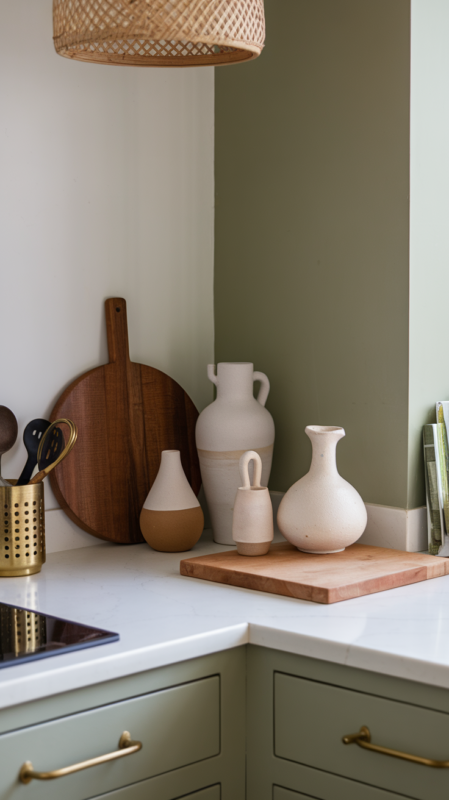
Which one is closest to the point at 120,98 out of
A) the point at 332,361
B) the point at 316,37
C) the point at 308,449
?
the point at 316,37

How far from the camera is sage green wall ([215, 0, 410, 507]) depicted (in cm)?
171

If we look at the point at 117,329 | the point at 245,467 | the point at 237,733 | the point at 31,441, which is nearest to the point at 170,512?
the point at 245,467

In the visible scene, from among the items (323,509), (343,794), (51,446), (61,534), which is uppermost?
(51,446)

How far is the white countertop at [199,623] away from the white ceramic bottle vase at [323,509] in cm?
17

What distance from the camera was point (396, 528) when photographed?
5.63ft

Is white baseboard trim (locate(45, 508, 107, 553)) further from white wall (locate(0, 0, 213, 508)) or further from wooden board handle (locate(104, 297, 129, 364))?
wooden board handle (locate(104, 297, 129, 364))

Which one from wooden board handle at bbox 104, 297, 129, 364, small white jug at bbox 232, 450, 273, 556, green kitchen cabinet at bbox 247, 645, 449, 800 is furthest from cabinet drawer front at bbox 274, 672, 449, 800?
wooden board handle at bbox 104, 297, 129, 364

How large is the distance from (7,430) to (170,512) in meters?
0.35

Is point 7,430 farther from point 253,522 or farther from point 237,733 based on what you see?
point 237,733

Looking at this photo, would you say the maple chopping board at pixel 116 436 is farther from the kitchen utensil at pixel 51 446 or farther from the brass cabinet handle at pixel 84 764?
the brass cabinet handle at pixel 84 764

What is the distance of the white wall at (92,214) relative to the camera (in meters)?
1.70

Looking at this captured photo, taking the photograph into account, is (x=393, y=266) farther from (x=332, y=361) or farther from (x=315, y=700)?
(x=315, y=700)

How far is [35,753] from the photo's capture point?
1.07m

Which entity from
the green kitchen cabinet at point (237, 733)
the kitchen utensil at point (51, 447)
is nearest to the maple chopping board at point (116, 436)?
the kitchen utensil at point (51, 447)
